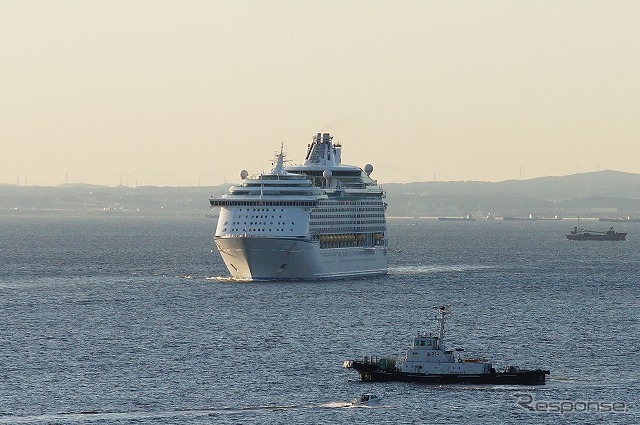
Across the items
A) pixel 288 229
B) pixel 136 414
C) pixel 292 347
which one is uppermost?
pixel 288 229

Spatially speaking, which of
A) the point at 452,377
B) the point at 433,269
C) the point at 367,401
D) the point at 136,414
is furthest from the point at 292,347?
the point at 433,269

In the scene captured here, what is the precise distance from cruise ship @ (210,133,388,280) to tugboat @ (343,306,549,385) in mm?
60707

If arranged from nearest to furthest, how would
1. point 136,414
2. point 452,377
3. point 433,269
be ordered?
point 136,414, point 452,377, point 433,269

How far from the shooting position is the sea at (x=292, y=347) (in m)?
81.0

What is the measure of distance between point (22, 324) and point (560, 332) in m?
39.6

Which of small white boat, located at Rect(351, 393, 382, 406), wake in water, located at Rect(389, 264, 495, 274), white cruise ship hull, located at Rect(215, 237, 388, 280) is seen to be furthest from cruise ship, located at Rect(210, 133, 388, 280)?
small white boat, located at Rect(351, 393, 382, 406)

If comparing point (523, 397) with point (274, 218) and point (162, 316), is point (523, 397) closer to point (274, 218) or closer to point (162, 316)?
point (162, 316)

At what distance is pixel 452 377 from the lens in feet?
292

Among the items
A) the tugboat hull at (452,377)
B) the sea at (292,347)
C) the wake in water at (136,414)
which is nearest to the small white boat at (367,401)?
the wake in water at (136,414)

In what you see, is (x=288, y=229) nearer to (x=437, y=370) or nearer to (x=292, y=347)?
(x=292, y=347)

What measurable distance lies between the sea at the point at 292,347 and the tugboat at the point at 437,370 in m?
0.83

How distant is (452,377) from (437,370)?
0.96 meters

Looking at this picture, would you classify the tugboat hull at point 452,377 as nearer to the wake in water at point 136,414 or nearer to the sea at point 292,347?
the sea at point 292,347

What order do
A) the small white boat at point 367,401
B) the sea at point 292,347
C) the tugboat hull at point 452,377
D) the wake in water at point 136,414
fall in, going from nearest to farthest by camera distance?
the wake in water at point 136,414 → the sea at point 292,347 → the small white boat at point 367,401 → the tugboat hull at point 452,377
